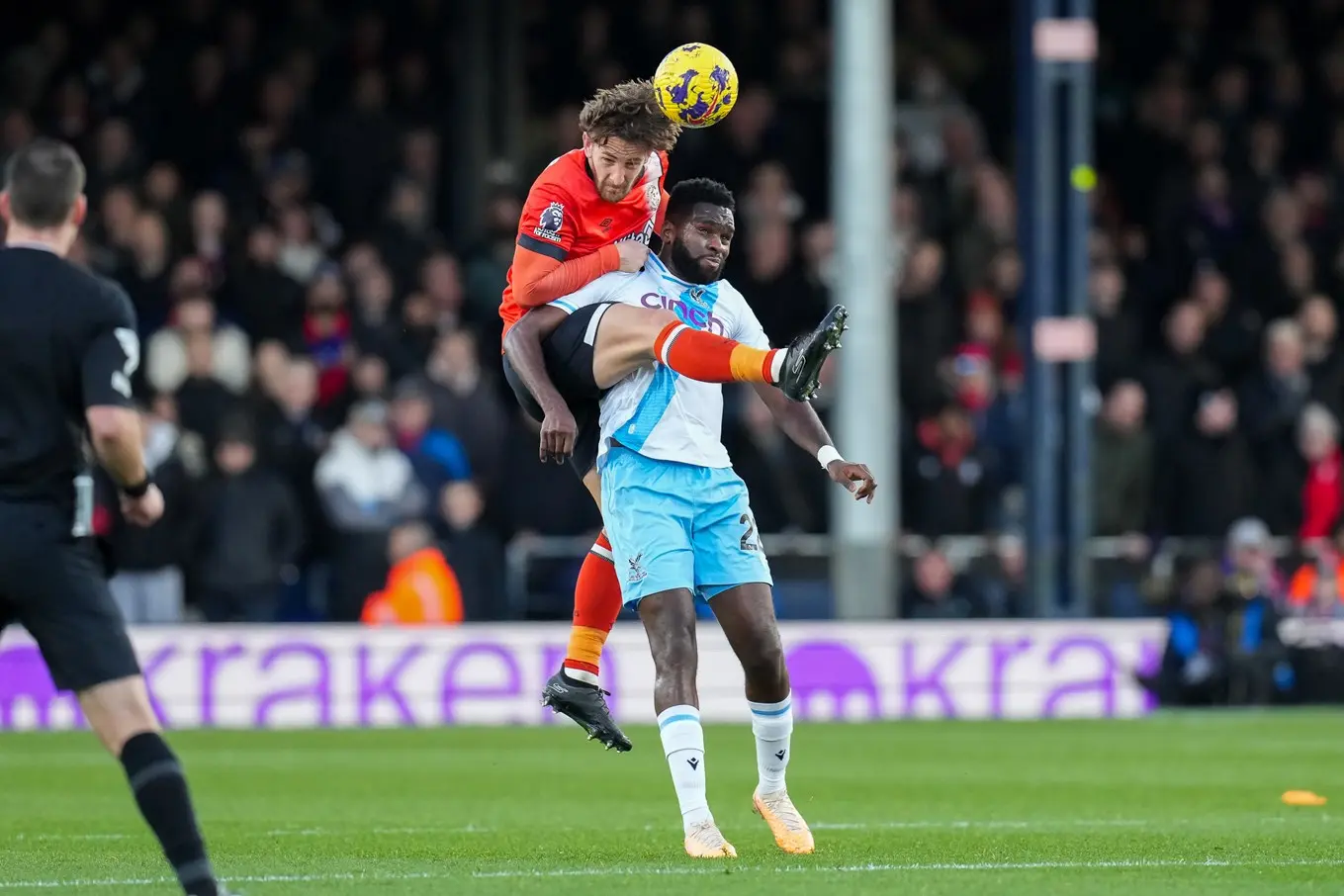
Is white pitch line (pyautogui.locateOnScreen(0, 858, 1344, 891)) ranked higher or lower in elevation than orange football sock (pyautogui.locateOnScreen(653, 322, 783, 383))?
lower

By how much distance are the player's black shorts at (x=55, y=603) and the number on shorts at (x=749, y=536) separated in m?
2.52

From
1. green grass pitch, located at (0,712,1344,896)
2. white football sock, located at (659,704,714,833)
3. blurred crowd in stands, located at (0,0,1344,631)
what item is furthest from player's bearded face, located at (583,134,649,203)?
blurred crowd in stands, located at (0,0,1344,631)

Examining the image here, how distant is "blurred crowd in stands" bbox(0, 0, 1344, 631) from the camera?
16578mm

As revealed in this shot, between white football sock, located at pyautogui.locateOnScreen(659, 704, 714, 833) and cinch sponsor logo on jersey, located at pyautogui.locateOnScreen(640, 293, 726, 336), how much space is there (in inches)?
51.0

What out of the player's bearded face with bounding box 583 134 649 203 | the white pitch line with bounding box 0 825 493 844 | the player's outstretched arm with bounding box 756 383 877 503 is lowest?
the white pitch line with bounding box 0 825 493 844

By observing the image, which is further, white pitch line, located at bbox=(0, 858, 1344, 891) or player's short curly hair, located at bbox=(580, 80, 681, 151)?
player's short curly hair, located at bbox=(580, 80, 681, 151)

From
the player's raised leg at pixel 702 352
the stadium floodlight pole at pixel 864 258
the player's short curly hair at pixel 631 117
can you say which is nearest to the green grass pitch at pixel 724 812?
the player's raised leg at pixel 702 352

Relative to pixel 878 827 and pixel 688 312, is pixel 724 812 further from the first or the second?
pixel 688 312

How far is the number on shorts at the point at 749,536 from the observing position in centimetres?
798

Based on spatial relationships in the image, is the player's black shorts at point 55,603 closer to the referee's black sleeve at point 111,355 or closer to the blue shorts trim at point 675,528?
the referee's black sleeve at point 111,355

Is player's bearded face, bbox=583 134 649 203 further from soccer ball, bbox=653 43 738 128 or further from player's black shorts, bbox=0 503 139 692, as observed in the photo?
player's black shorts, bbox=0 503 139 692

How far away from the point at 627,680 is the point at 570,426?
8.96 meters

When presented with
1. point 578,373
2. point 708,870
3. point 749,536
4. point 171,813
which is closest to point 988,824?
point 749,536

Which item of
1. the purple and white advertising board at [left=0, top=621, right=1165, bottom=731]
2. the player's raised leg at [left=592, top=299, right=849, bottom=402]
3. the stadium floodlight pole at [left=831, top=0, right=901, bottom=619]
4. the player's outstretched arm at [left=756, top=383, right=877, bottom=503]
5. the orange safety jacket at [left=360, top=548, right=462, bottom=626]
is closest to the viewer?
the player's raised leg at [left=592, top=299, right=849, bottom=402]
